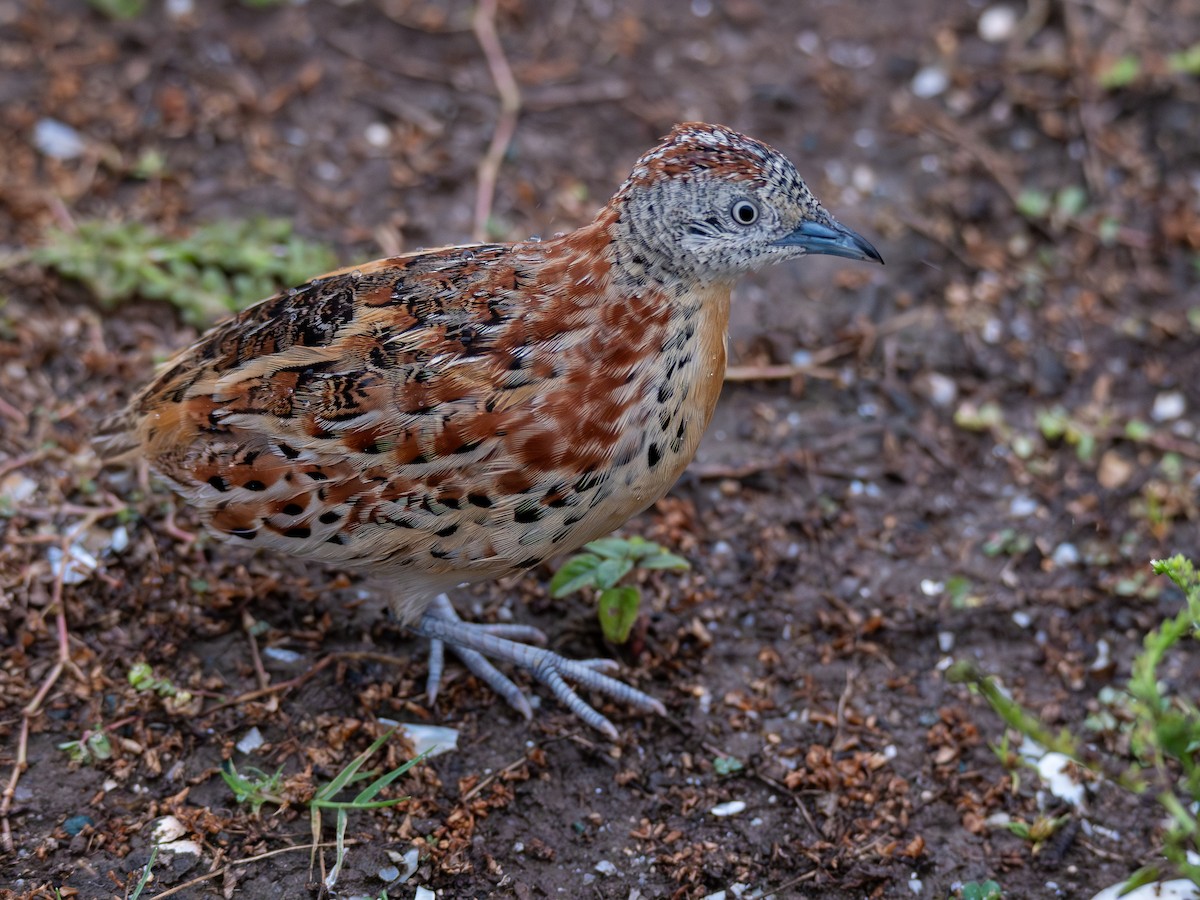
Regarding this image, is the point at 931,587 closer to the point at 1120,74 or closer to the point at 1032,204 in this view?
the point at 1032,204

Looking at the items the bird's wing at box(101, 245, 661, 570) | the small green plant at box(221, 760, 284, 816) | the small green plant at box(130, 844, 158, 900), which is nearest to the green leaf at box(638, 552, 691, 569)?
the bird's wing at box(101, 245, 661, 570)

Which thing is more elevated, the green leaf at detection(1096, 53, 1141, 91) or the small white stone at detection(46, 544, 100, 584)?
the green leaf at detection(1096, 53, 1141, 91)

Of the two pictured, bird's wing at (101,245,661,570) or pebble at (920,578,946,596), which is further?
pebble at (920,578,946,596)

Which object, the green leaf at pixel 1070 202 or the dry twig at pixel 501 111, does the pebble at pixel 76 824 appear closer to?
the dry twig at pixel 501 111

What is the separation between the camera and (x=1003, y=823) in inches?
165

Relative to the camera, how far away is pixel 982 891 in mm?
3938

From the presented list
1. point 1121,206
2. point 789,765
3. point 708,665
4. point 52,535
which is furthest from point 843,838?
point 1121,206

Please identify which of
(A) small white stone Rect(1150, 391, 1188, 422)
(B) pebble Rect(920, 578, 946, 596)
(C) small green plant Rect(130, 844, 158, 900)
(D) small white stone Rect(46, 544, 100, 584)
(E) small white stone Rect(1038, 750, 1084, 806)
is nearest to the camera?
(C) small green plant Rect(130, 844, 158, 900)

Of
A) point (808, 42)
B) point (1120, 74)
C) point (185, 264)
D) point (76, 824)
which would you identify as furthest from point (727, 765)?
point (1120, 74)

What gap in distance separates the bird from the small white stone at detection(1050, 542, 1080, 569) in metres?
1.85

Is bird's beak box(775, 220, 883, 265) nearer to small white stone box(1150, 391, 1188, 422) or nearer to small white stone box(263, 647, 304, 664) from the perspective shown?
small white stone box(263, 647, 304, 664)

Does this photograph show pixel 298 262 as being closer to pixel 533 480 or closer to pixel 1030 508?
pixel 533 480

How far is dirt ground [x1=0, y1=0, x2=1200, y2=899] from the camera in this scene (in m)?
4.06

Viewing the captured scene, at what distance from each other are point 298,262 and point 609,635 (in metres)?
2.42
